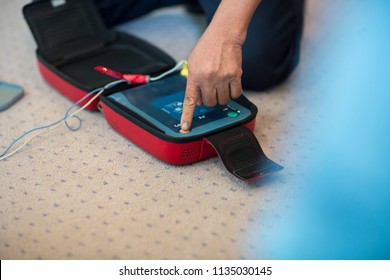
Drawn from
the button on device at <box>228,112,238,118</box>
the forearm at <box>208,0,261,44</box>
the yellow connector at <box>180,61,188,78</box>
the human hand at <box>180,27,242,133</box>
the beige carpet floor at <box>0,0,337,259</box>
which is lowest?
the beige carpet floor at <box>0,0,337,259</box>

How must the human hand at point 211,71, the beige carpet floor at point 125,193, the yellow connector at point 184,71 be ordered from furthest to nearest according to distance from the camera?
1. the yellow connector at point 184,71
2. the human hand at point 211,71
3. the beige carpet floor at point 125,193

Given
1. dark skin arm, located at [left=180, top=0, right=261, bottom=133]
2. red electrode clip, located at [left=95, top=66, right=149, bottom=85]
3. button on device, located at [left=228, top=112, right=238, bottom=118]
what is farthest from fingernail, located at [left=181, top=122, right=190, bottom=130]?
red electrode clip, located at [left=95, top=66, right=149, bottom=85]

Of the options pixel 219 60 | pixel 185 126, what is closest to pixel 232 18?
pixel 219 60

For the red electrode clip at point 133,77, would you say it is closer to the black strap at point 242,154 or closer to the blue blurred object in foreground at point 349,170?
the black strap at point 242,154

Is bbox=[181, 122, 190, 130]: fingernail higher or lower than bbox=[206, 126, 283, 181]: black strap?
higher

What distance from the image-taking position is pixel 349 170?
961 millimetres

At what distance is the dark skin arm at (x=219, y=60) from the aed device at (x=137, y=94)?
0.05 meters

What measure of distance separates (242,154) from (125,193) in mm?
219

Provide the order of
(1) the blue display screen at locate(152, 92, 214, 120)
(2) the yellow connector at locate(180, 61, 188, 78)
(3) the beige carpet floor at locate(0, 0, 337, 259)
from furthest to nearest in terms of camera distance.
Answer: (2) the yellow connector at locate(180, 61, 188, 78) < (1) the blue display screen at locate(152, 92, 214, 120) < (3) the beige carpet floor at locate(0, 0, 337, 259)

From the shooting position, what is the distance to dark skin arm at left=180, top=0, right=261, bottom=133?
91cm

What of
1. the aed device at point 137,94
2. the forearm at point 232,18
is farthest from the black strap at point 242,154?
the forearm at point 232,18

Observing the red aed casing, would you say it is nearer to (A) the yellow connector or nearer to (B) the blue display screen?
(B) the blue display screen

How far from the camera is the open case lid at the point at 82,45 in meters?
1.20
